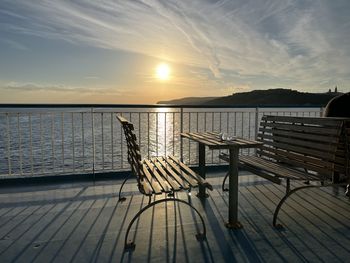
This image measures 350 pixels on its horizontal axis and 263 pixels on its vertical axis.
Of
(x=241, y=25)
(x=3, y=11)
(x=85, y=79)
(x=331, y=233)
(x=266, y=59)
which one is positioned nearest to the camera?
(x=331, y=233)

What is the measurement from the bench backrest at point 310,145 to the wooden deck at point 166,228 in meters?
0.53

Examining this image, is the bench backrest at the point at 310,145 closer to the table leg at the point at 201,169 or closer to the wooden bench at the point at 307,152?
the wooden bench at the point at 307,152

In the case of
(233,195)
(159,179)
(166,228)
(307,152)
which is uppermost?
(307,152)

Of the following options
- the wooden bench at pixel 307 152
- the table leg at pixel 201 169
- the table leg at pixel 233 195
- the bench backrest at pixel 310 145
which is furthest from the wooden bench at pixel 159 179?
the bench backrest at pixel 310 145

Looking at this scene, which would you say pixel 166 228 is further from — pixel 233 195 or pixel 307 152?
pixel 307 152

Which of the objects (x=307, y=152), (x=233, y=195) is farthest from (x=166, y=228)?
(x=307, y=152)

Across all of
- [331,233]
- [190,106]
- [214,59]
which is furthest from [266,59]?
[331,233]

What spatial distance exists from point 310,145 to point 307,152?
0.28ft

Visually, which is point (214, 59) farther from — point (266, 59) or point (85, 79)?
point (85, 79)

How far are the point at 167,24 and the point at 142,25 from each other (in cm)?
65

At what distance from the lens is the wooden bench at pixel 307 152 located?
2721mm

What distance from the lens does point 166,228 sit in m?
2.70

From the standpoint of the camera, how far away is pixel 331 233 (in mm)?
2609

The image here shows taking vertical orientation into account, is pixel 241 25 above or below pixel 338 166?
above
